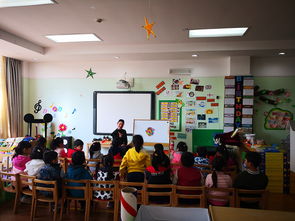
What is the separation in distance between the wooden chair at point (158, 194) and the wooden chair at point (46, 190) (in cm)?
102

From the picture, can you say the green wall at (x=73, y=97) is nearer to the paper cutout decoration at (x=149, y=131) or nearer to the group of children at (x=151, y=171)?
the paper cutout decoration at (x=149, y=131)

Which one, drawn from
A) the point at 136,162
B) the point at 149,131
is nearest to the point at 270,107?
the point at 149,131

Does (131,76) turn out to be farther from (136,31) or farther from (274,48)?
(274,48)

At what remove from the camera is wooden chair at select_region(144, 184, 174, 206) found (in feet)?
7.52

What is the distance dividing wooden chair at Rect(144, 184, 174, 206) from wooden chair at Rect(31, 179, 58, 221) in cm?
102

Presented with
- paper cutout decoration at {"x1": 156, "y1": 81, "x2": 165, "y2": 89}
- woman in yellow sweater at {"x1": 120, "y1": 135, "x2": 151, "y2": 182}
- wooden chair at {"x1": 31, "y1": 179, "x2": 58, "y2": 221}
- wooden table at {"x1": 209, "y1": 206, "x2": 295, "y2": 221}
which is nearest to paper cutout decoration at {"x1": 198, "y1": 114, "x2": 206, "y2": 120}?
paper cutout decoration at {"x1": 156, "y1": 81, "x2": 165, "y2": 89}

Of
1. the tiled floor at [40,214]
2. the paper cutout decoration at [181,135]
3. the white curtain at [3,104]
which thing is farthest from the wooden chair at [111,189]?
the white curtain at [3,104]

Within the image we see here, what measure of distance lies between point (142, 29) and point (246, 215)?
3.41 m

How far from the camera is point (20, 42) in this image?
4262 millimetres

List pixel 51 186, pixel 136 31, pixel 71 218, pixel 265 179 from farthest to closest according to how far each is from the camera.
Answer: pixel 136 31
pixel 71 218
pixel 51 186
pixel 265 179

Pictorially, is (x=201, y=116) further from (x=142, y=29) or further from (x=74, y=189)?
(x=74, y=189)

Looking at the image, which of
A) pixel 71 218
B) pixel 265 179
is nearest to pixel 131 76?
pixel 71 218

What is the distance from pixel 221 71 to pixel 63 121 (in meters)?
4.29

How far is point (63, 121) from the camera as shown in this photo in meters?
5.85
